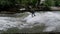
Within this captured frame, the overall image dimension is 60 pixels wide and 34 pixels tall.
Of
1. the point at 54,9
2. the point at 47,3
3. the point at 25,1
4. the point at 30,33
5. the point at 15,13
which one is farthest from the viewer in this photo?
the point at 54,9

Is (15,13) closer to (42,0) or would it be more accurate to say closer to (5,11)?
(5,11)

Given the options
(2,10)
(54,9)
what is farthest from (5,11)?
(54,9)

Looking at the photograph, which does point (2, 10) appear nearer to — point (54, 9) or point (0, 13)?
point (0, 13)

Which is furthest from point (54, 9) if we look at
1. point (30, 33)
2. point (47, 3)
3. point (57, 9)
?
point (30, 33)

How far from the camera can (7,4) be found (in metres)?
10.0

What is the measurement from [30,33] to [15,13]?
5.53m

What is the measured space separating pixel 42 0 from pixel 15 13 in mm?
1907

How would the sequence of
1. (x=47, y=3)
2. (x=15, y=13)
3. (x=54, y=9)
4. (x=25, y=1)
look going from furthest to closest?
(x=54, y=9)
(x=15, y=13)
(x=47, y=3)
(x=25, y=1)

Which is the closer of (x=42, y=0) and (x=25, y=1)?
(x=25, y=1)

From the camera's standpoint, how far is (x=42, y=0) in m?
9.70

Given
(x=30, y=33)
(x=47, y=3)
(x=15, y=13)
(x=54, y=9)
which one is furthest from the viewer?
(x=54, y=9)

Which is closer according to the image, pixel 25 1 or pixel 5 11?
pixel 25 1

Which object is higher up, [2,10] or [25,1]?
[25,1]

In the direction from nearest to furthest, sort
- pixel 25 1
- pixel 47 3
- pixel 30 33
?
1. pixel 30 33
2. pixel 25 1
3. pixel 47 3
